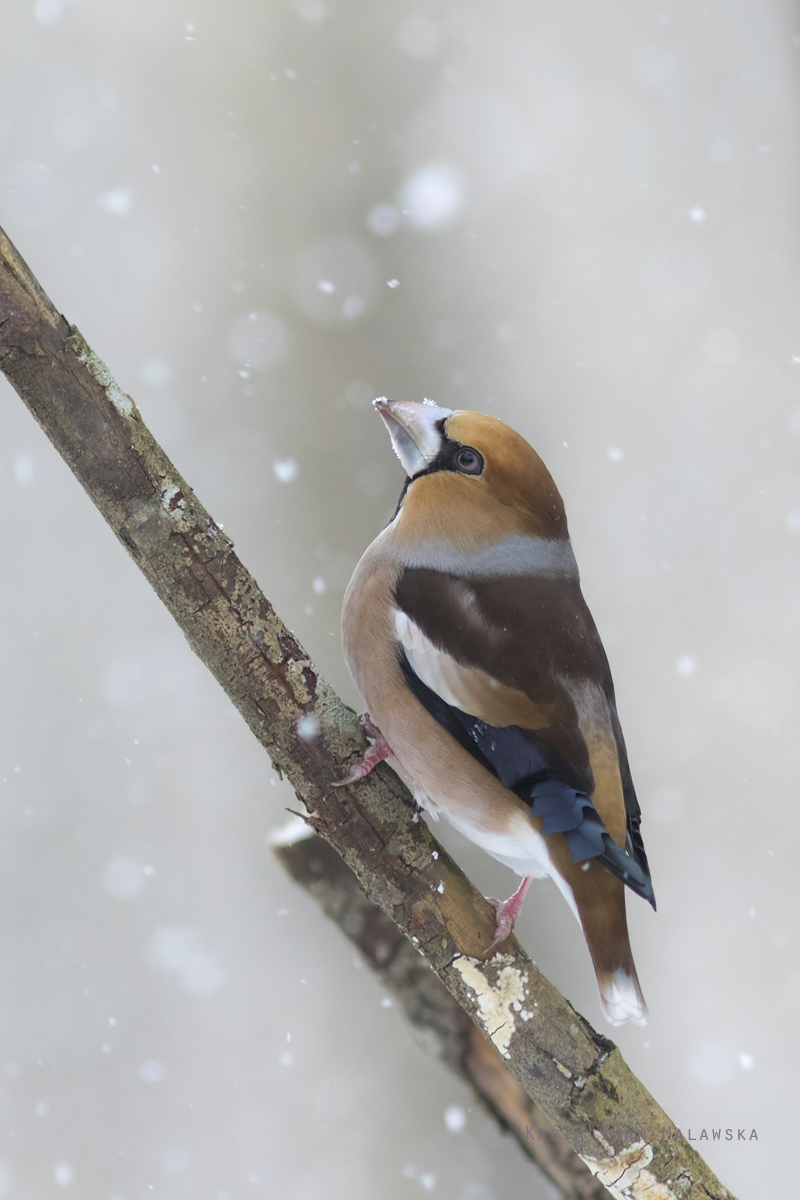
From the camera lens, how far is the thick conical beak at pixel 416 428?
0.87 metres

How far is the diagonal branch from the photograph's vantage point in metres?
0.77

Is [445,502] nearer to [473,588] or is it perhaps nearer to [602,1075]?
[473,588]

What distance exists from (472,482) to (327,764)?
12.3 inches

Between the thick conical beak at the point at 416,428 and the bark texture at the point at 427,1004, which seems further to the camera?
the bark texture at the point at 427,1004

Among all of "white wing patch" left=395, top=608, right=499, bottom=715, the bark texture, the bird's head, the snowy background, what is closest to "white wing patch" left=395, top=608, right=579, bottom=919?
"white wing patch" left=395, top=608, right=499, bottom=715

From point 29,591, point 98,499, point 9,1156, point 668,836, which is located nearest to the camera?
point 98,499

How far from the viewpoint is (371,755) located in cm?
83

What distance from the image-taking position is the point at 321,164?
162 centimetres

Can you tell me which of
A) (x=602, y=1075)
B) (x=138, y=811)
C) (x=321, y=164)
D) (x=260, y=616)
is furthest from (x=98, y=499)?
(x=321, y=164)

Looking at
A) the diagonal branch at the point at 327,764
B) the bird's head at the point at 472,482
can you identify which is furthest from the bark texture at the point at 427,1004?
the bird's head at the point at 472,482

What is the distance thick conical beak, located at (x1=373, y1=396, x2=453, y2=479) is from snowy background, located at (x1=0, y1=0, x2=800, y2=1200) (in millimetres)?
715

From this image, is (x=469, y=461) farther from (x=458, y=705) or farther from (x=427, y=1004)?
(x=427, y=1004)

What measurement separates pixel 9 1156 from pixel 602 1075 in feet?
3.49

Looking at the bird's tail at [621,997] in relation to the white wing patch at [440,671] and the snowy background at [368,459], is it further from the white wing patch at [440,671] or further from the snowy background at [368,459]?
the snowy background at [368,459]
